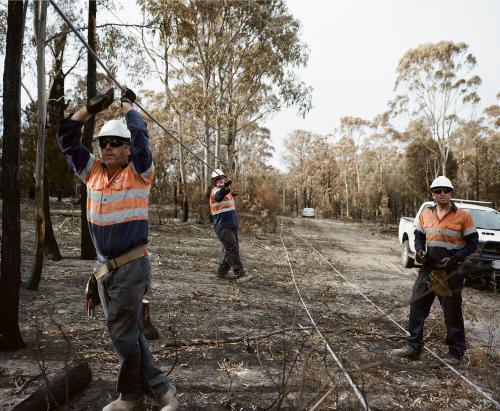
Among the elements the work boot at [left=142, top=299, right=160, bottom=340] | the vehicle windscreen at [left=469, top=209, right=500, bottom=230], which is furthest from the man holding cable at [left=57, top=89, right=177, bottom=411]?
the vehicle windscreen at [left=469, top=209, right=500, bottom=230]

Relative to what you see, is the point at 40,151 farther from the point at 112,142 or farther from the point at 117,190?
the point at 117,190

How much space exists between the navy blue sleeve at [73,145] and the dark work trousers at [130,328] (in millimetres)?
A: 843

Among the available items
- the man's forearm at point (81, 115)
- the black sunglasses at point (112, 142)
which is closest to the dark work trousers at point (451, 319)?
the black sunglasses at point (112, 142)

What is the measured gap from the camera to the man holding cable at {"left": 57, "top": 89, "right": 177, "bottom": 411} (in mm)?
3074

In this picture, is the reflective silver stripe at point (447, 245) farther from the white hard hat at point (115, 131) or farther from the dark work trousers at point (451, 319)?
the white hard hat at point (115, 131)

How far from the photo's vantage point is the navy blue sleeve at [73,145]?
128 inches

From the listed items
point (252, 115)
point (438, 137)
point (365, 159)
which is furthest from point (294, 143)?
point (252, 115)

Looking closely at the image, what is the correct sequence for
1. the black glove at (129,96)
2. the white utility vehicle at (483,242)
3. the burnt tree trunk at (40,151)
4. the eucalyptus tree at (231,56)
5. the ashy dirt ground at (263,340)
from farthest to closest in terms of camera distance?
the eucalyptus tree at (231,56)
the white utility vehicle at (483,242)
the burnt tree trunk at (40,151)
the ashy dirt ground at (263,340)
the black glove at (129,96)

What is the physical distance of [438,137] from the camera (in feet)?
103

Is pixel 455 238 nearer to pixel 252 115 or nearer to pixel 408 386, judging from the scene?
pixel 408 386

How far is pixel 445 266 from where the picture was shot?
16.0 ft

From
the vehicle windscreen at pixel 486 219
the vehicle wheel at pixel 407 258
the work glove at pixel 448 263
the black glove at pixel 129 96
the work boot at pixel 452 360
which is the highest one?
the black glove at pixel 129 96

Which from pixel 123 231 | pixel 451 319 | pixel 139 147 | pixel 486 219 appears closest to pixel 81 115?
pixel 139 147

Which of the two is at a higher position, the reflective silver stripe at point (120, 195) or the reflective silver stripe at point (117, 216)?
the reflective silver stripe at point (120, 195)
